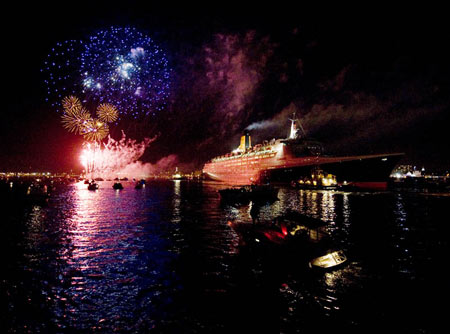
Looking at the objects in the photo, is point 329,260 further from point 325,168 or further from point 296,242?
point 325,168

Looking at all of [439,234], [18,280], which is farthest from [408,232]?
[18,280]

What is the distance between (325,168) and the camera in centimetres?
6412

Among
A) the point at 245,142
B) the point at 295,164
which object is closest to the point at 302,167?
the point at 295,164

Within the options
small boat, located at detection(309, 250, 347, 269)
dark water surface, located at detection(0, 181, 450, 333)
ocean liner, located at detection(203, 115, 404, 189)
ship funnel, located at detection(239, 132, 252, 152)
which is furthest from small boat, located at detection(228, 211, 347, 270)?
ship funnel, located at detection(239, 132, 252, 152)

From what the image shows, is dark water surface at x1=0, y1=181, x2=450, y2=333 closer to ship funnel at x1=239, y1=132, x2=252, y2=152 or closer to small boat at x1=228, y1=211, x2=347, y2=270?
small boat at x1=228, y1=211, x2=347, y2=270

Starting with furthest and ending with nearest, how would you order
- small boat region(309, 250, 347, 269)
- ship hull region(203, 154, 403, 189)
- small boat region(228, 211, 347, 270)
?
ship hull region(203, 154, 403, 189)
small boat region(228, 211, 347, 270)
small boat region(309, 250, 347, 269)

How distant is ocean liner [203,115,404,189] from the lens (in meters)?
56.0

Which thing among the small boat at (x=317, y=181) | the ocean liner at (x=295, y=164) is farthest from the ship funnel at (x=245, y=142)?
the small boat at (x=317, y=181)

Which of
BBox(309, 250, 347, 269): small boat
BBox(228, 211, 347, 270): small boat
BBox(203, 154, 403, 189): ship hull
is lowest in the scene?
BBox(309, 250, 347, 269): small boat

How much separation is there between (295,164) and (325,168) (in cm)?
861

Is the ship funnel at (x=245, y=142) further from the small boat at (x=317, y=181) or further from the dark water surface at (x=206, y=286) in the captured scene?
the dark water surface at (x=206, y=286)

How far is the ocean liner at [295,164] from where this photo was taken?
2205 inches

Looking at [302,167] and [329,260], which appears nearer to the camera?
[329,260]

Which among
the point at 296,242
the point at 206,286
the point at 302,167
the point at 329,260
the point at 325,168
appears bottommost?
the point at 206,286
